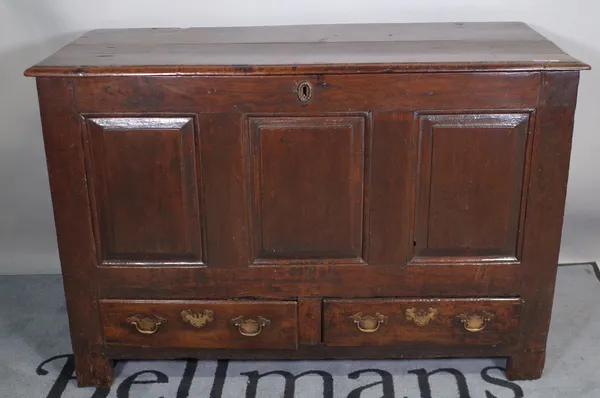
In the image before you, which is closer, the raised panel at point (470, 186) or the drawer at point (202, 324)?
the raised panel at point (470, 186)

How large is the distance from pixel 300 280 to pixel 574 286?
3.51ft

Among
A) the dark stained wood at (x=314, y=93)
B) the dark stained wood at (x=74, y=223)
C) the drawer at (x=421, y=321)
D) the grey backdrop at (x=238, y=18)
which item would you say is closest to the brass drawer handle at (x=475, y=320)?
the drawer at (x=421, y=321)

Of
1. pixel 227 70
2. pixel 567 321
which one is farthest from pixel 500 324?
pixel 227 70

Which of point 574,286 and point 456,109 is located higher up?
point 456,109

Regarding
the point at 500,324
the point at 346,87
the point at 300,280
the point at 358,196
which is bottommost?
the point at 500,324

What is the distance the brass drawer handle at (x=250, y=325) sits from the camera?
6.68 feet

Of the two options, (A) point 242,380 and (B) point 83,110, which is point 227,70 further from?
(A) point 242,380

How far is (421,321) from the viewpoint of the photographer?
79.8 inches

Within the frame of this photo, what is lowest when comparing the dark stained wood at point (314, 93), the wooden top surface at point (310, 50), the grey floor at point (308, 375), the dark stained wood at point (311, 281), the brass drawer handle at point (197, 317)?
the grey floor at point (308, 375)

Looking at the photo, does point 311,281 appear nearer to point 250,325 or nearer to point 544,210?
point 250,325

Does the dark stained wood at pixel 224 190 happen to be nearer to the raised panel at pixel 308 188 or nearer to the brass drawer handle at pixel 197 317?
the raised panel at pixel 308 188

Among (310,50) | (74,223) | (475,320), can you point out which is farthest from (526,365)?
(74,223)

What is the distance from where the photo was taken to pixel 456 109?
1805 mm

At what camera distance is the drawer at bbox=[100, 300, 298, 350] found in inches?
79.5
